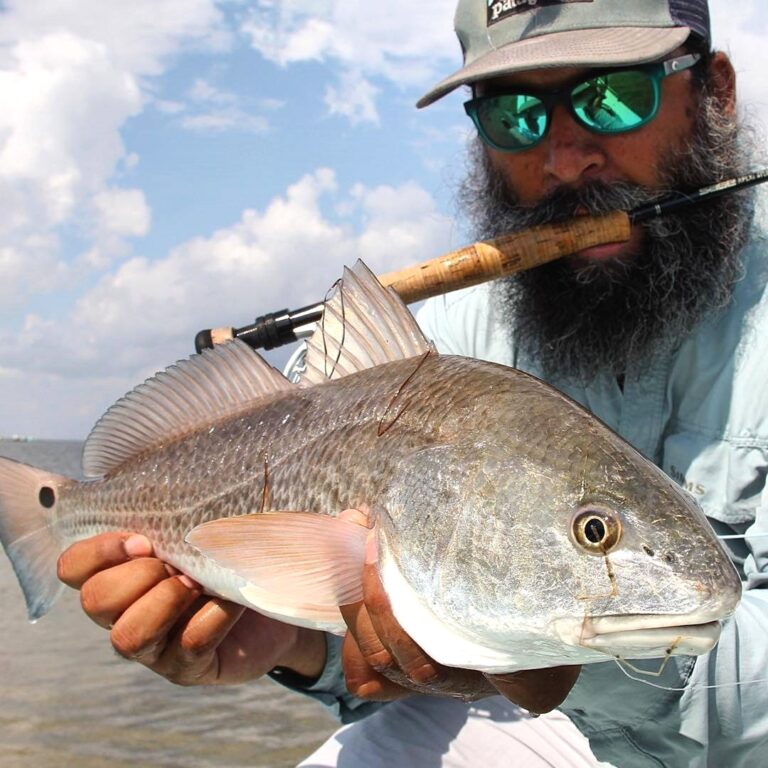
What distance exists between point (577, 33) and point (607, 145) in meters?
0.45

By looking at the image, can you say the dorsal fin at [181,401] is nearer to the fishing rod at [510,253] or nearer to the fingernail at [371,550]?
the fishing rod at [510,253]

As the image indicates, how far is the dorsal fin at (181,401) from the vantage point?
257 cm

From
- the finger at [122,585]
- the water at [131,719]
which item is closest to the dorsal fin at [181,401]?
the finger at [122,585]

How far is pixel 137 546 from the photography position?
8.68 ft

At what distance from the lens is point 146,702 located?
7457 millimetres

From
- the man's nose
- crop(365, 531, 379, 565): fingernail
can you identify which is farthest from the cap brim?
crop(365, 531, 379, 565): fingernail

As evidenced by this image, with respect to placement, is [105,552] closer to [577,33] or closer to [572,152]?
[572,152]

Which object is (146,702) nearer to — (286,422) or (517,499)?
(286,422)

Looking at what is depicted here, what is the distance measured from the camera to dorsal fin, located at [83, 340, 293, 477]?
257 centimetres

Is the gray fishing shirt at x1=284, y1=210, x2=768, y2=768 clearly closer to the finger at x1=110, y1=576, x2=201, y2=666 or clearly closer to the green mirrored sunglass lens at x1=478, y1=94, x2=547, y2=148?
the green mirrored sunglass lens at x1=478, y1=94, x2=547, y2=148

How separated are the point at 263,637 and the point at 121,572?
0.62 m

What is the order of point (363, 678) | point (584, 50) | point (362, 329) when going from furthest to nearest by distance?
point (584, 50)
point (362, 329)
point (363, 678)

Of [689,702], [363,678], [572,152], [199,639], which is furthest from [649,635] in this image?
[572,152]

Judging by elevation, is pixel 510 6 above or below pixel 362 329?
above
